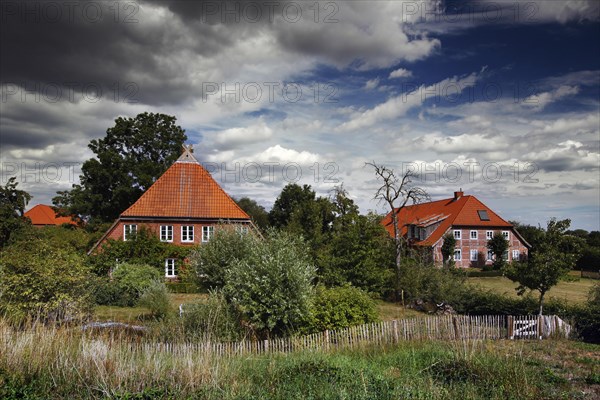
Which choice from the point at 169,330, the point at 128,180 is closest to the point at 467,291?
the point at 169,330

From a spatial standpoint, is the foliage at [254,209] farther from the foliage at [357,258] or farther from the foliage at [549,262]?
the foliage at [549,262]

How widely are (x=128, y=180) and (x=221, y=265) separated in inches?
1090

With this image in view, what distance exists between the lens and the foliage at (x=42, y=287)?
16.9 meters

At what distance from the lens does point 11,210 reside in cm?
3506

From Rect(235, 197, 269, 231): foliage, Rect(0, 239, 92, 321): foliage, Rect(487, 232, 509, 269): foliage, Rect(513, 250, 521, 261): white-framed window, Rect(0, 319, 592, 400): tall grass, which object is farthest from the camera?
Rect(235, 197, 269, 231): foliage

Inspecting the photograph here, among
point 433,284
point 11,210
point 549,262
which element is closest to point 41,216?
point 11,210

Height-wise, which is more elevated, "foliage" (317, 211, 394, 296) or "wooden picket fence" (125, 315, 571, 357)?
"foliage" (317, 211, 394, 296)

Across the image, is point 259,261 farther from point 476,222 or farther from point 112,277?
point 476,222

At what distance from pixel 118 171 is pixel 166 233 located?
12.4 meters

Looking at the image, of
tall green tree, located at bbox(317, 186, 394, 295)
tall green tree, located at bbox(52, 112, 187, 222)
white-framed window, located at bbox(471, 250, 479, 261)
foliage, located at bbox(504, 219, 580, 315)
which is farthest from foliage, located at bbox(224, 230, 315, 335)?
white-framed window, located at bbox(471, 250, 479, 261)

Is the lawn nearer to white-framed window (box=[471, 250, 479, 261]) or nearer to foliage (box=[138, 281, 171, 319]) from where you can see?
white-framed window (box=[471, 250, 479, 261])

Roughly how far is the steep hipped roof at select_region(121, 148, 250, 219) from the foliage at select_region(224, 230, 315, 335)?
2154 cm

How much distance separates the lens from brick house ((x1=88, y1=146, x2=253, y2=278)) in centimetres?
3688

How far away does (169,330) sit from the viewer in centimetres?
1552
